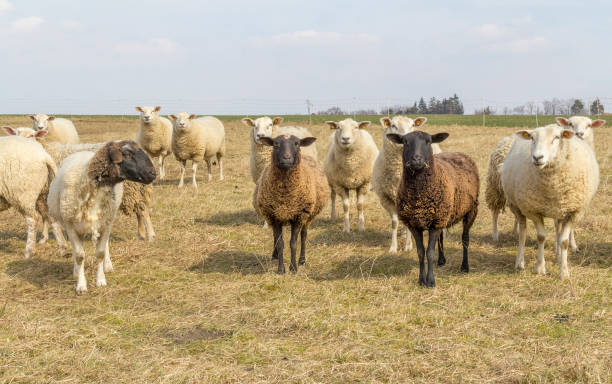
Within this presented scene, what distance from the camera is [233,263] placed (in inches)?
283

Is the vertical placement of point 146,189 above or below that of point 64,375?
above

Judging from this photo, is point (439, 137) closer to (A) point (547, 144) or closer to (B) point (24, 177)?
(A) point (547, 144)

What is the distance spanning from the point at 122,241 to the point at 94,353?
449 centimetres

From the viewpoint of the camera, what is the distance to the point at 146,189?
8.46m

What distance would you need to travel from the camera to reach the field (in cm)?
391

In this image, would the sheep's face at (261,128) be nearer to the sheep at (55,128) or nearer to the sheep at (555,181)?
the sheep at (555,181)

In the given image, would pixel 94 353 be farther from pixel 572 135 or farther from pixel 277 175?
pixel 572 135

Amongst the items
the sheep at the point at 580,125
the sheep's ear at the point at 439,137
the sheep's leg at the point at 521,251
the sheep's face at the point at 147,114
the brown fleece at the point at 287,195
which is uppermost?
the sheep's face at the point at 147,114

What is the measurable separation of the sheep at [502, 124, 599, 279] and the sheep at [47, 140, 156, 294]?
4.61 meters

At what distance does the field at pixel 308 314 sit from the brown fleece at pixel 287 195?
0.79m

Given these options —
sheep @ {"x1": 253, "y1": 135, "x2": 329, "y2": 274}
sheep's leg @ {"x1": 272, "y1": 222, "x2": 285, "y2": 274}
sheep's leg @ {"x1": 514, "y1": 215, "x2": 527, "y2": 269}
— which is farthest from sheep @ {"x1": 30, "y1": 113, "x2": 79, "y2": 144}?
sheep's leg @ {"x1": 514, "y1": 215, "x2": 527, "y2": 269}

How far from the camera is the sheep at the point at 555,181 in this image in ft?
19.2

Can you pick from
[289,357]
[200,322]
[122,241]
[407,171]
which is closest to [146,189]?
[122,241]

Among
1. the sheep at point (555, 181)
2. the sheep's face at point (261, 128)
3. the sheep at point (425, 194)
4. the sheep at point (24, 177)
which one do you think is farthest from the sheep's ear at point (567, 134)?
the sheep at point (24, 177)
